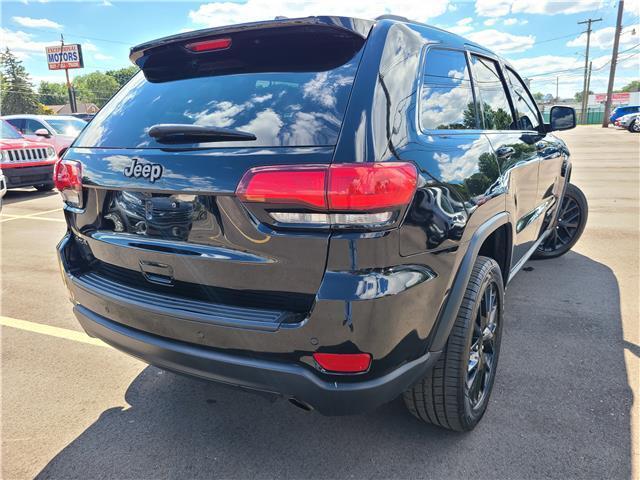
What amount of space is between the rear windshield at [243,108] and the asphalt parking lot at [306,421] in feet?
3.49

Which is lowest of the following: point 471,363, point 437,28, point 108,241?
point 471,363

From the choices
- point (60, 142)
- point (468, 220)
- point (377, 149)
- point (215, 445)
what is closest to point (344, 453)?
point (215, 445)

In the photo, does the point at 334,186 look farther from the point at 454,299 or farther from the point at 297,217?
the point at 454,299

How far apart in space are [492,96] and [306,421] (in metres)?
2.22

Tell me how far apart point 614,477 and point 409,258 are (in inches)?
53.0

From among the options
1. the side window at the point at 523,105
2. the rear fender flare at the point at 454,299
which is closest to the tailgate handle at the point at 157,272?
the rear fender flare at the point at 454,299

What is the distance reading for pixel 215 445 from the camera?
232 cm

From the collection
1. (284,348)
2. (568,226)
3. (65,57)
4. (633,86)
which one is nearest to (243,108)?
(284,348)

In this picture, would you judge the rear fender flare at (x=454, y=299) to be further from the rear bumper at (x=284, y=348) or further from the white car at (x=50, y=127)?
the white car at (x=50, y=127)

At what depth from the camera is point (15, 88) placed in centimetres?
7456

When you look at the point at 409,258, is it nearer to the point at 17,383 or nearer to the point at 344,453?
the point at 344,453

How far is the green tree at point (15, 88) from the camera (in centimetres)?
7206

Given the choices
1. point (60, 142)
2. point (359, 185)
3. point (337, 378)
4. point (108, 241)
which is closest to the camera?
point (359, 185)

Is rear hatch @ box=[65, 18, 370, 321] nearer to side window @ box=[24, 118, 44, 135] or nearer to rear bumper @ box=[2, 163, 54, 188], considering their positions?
rear bumper @ box=[2, 163, 54, 188]
